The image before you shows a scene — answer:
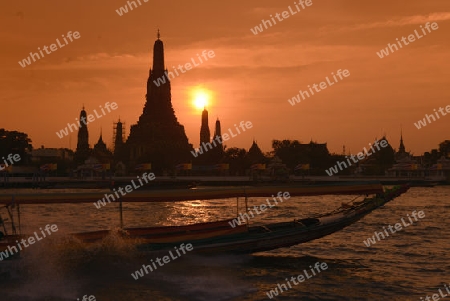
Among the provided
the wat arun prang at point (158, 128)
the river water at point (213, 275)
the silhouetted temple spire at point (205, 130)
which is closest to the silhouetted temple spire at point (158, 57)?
the wat arun prang at point (158, 128)

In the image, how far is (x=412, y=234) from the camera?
27359 millimetres

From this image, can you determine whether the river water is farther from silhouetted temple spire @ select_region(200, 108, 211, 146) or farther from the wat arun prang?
silhouetted temple spire @ select_region(200, 108, 211, 146)

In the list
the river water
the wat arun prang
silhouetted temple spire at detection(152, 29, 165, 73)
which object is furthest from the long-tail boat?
silhouetted temple spire at detection(152, 29, 165, 73)

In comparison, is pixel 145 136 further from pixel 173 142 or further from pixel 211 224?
pixel 211 224

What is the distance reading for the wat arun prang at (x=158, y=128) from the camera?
11188cm

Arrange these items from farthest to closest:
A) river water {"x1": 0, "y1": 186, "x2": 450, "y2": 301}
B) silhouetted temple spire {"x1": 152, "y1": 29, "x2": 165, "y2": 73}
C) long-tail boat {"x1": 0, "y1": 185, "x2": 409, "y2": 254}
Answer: silhouetted temple spire {"x1": 152, "y1": 29, "x2": 165, "y2": 73} → long-tail boat {"x1": 0, "y1": 185, "x2": 409, "y2": 254} → river water {"x1": 0, "y1": 186, "x2": 450, "y2": 301}

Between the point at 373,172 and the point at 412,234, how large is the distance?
89354 millimetres

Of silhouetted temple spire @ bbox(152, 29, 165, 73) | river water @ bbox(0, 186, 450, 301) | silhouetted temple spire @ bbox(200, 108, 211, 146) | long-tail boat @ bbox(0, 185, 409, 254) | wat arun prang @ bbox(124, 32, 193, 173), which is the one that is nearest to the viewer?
river water @ bbox(0, 186, 450, 301)

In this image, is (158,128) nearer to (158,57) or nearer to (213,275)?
(158,57)

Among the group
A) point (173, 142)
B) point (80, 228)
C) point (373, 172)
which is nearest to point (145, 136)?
point (173, 142)

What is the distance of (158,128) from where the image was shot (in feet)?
381

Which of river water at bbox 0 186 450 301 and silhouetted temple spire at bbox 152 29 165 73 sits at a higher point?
silhouetted temple spire at bbox 152 29 165 73

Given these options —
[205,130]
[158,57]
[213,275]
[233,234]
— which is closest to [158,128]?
[158,57]

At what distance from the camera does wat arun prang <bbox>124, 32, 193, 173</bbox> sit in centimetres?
11188
